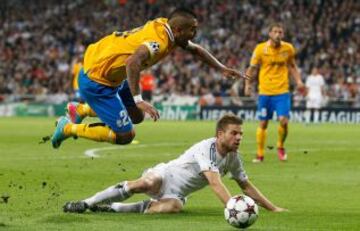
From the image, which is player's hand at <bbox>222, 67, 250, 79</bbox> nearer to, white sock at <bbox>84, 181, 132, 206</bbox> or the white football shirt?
white sock at <bbox>84, 181, 132, 206</bbox>

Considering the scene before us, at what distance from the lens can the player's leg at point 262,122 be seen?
57.9 feet

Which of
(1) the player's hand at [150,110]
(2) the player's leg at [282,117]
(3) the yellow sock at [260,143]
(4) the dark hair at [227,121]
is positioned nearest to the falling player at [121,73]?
(1) the player's hand at [150,110]

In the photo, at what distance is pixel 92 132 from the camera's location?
37.6ft

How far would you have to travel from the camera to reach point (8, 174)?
14289mm

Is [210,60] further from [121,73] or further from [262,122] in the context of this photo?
[262,122]

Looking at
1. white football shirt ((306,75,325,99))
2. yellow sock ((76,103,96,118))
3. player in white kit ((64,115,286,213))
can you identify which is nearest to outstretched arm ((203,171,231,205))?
player in white kit ((64,115,286,213))

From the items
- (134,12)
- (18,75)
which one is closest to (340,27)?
(134,12)

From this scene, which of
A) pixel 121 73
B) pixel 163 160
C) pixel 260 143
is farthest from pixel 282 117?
pixel 121 73

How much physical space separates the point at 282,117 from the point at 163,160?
8.04ft

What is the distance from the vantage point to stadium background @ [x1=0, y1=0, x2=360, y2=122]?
38938 millimetres

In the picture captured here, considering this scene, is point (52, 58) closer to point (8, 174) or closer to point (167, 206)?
point (8, 174)

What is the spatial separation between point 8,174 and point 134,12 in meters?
34.3

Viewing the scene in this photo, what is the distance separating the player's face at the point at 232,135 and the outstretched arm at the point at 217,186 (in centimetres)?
34

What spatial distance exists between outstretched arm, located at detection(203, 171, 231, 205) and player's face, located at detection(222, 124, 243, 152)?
1.11 ft
